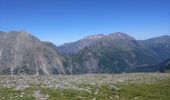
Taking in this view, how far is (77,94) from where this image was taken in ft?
132

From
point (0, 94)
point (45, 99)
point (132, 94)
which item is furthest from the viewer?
point (132, 94)

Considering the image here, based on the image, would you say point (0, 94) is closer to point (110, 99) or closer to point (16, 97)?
point (16, 97)

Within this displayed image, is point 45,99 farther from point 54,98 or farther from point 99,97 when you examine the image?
point 99,97

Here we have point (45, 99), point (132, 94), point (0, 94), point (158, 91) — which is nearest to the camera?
point (45, 99)

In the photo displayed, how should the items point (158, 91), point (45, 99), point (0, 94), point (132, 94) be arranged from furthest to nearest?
1. point (158, 91)
2. point (132, 94)
3. point (0, 94)
4. point (45, 99)

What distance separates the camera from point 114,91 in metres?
45.7

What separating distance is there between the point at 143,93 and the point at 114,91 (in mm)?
4699

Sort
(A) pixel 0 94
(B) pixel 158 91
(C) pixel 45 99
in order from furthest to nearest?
(B) pixel 158 91 < (A) pixel 0 94 < (C) pixel 45 99

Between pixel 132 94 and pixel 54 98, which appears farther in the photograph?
pixel 132 94

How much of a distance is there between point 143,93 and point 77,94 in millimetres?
11079

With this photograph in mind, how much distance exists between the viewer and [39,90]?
43219 mm

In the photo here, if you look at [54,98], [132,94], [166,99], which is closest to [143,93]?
[132,94]

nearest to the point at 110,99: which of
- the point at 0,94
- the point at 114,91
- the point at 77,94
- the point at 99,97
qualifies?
the point at 99,97

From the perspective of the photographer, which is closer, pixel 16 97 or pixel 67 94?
pixel 16 97
